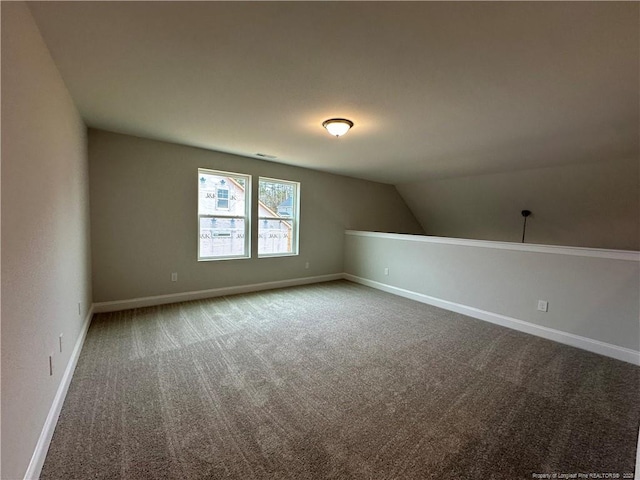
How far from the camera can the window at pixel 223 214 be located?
423cm

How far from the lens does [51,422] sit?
1603mm

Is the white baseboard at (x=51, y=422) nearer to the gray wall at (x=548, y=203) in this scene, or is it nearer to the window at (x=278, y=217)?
the window at (x=278, y=217)

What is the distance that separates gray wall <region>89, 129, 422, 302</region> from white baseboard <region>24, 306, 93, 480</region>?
1309 mm

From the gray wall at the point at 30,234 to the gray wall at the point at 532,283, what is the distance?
13.9 feet

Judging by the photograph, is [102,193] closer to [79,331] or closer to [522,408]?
[79,331]

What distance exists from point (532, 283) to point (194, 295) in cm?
450

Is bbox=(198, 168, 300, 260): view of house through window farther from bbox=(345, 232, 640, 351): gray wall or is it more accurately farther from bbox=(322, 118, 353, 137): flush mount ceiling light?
bbox=(322, 118, 353, 137): flush mount ceiling light

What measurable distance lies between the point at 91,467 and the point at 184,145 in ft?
11.9

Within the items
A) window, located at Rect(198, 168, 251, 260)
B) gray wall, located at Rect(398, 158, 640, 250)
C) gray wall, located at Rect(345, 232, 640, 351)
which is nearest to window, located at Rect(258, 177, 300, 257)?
window, located at Rect(198, 168, 251, 260)

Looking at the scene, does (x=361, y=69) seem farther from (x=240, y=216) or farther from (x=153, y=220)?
(x=153, y=220)

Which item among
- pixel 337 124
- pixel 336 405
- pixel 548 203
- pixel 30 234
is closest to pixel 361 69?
pixel 337 124

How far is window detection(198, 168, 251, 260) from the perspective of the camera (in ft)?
13.9

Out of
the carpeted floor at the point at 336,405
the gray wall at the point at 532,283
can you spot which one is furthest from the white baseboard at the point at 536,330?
the carpeted floor at the point at 336,405

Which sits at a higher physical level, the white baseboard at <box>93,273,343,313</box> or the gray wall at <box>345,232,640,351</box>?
the gray wall at <box>345,232,640,351</box>
